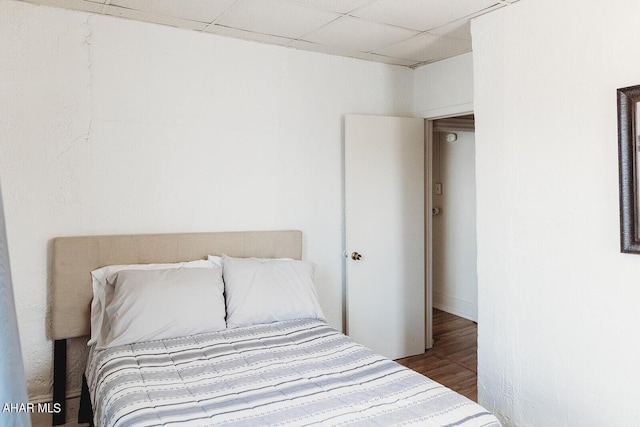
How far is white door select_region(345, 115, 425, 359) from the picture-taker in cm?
367

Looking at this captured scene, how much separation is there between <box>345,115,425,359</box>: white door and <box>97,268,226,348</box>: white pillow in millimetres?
1330

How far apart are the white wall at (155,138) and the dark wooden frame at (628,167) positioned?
80.2 inches

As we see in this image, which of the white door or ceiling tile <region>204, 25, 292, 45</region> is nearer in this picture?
ceiling tile <region>204, 25, 292, 45</region>

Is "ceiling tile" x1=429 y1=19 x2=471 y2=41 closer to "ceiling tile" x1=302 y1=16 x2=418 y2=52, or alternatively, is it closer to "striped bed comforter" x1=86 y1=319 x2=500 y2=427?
"ceiling tile" x1=302 y1=16 x2=418 y2=52

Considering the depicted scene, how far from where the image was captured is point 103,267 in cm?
278

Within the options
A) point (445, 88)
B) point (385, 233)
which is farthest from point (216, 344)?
point (445, 88)

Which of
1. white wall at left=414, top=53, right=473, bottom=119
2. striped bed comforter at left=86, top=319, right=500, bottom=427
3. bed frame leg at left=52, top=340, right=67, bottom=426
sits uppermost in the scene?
white wall at left=414, top=53, right=473, bottom=119

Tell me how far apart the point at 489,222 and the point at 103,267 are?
93.2 inches

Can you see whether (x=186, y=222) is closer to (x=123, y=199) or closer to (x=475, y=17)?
(x=123, y=199)

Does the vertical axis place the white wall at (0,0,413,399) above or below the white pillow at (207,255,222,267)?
above

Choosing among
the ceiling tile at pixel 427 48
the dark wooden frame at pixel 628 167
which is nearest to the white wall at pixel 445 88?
the ceiling tile at pixel 427 48

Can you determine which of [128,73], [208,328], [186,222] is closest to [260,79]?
[128,73]

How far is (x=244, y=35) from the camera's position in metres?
3.20

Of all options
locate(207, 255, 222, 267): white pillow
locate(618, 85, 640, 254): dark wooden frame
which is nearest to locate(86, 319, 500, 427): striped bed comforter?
locate(207, 255, 222, 267): white pillow
